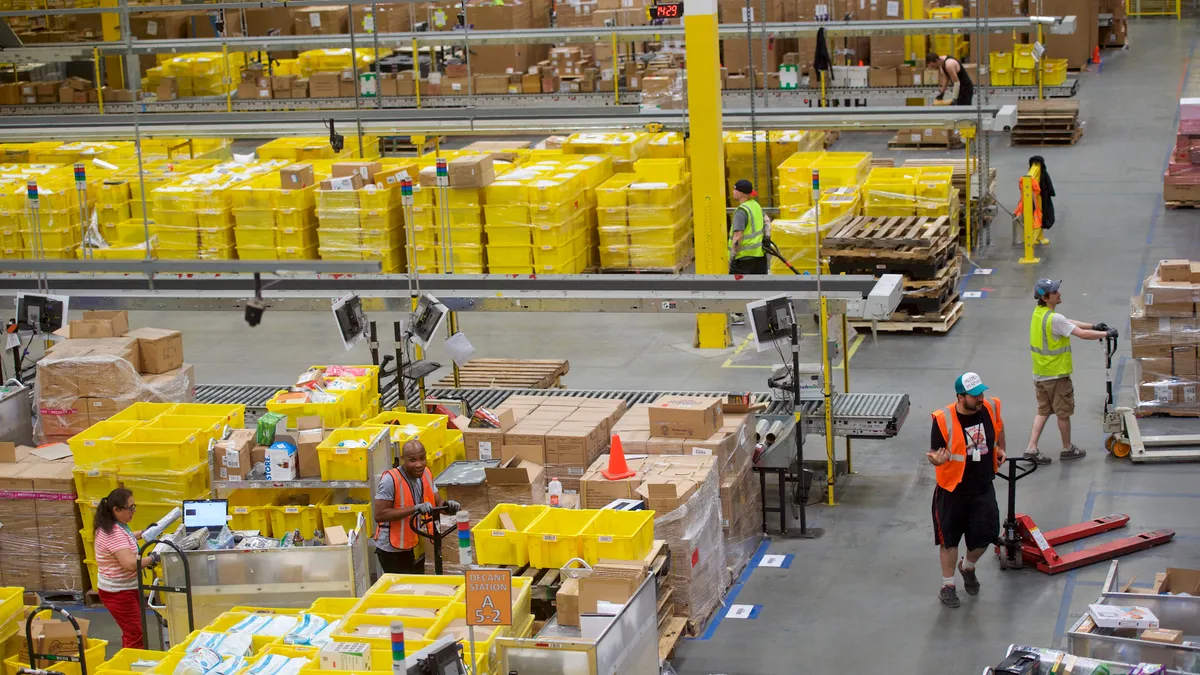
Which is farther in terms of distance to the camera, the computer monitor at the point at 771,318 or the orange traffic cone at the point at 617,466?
the computer monitor at the point at 771,318

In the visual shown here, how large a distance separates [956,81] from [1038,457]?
10.2 meters

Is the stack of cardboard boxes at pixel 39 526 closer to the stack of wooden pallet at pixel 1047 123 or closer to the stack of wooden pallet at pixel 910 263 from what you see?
the stack of wooden pallet at pixel 910 263

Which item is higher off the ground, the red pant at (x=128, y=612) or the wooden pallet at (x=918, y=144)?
the wooden pallet at (x=918, y=144)

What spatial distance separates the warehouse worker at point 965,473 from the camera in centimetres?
874

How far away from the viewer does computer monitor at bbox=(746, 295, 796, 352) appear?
Result: 9.98 m

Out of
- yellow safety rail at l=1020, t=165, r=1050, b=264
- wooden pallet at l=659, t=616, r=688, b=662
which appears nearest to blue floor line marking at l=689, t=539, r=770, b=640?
wooden pallet at l=659, t=616, r=688, b=662

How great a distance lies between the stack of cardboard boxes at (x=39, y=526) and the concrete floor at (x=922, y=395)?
0.46 m

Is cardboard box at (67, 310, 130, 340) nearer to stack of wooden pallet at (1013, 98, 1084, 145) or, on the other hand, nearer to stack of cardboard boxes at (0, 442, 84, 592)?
stack of cardboard boxes at (0, 442, 84, 592)

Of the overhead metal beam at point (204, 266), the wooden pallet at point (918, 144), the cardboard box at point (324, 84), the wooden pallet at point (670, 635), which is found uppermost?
the cardboard box at point (324, 84)

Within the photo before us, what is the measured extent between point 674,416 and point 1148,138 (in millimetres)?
15397

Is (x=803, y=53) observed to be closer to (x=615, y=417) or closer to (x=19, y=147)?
(x=19, y=147)

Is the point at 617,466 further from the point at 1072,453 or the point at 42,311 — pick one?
the point at 42,311

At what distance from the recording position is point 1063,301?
1526 cm

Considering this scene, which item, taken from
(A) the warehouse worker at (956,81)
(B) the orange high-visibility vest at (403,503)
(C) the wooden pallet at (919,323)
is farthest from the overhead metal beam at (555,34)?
(B) the orange high-visibility vest at (403,503)
